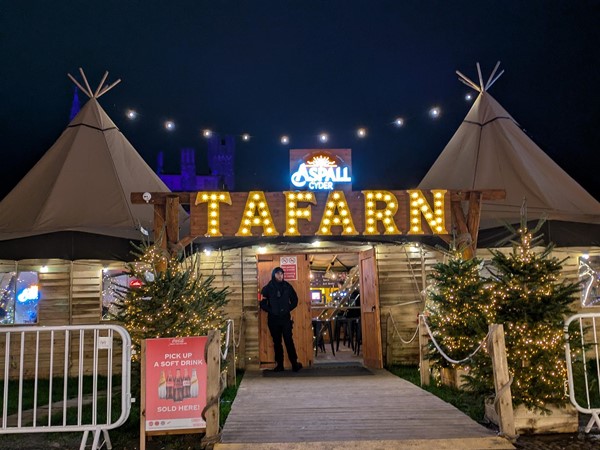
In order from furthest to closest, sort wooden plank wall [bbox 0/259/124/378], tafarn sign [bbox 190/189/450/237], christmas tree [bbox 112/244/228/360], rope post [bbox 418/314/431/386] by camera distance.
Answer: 1. wooden plank wall [bbox 0/259/124/378]
2. tafarn sign [bbox 190/189/450/237]
3. rope post [bbox 418/314/431/386]
4. christmas tree [bbox 112/244/228/360]

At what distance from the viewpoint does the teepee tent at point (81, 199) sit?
1030 centimetres

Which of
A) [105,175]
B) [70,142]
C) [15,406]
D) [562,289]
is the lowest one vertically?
[15,406]

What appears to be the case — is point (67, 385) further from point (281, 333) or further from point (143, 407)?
point (143, 407)

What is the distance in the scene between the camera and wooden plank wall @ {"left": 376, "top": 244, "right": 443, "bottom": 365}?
1138 centimetres

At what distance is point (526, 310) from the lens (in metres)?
6.16

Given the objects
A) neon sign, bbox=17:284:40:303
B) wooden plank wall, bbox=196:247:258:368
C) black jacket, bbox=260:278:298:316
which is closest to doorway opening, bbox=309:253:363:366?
wooden plank wall, bbox=196:247:258:368

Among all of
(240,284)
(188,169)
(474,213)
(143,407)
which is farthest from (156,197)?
(188,169)

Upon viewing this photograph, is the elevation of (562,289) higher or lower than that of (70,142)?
lower

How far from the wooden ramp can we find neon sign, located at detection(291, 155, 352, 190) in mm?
6741

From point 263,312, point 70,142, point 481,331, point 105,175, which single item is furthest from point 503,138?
point 70,142

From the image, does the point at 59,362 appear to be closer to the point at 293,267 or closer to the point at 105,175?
the point at 105,175

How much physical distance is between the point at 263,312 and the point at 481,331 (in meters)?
5.81

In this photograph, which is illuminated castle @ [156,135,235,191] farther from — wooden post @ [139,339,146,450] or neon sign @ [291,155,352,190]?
wooden post @ [139,339,146,450]

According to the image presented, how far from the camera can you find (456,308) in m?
7.95
